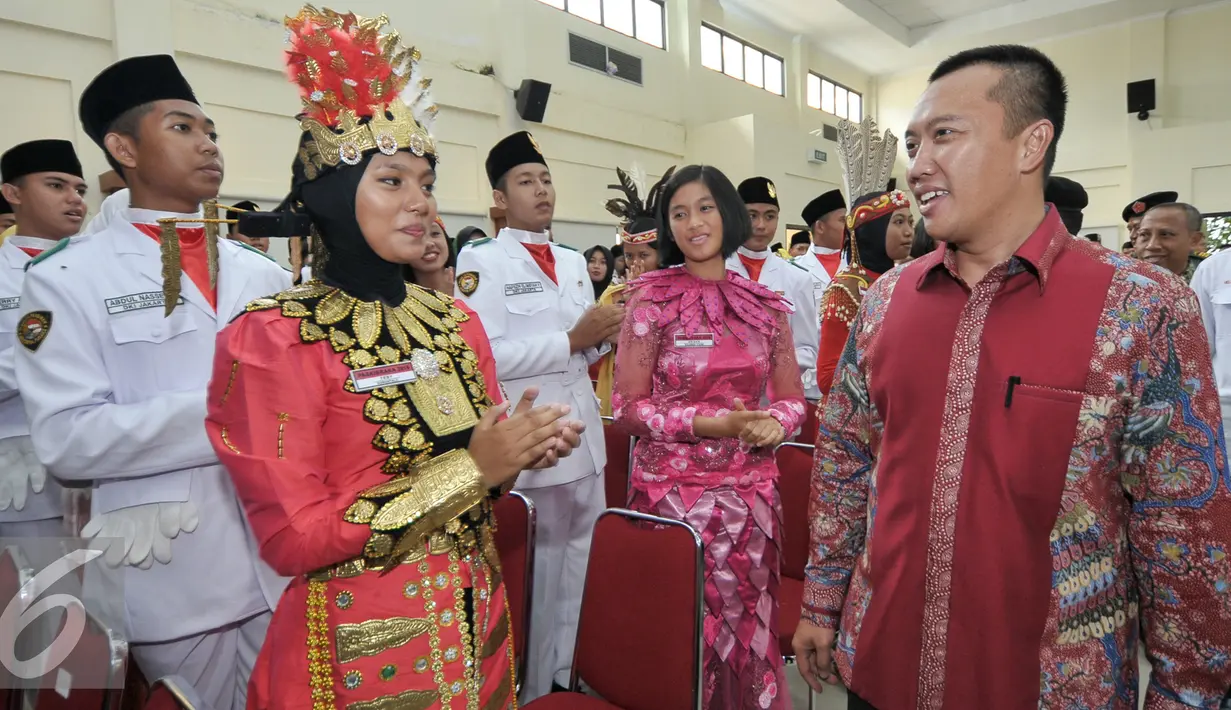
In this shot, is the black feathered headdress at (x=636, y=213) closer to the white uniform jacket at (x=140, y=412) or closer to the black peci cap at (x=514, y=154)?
the black peci cap at (x=514, y=154)

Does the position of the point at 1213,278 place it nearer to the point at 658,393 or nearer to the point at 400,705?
the point at 658,393

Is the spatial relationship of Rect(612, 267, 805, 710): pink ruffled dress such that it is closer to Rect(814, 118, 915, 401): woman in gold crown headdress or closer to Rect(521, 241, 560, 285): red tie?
Rect(814, 118, 915, 401): woman in gold crown headdress

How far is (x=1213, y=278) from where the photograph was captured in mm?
3639

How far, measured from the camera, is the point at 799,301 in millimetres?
4316

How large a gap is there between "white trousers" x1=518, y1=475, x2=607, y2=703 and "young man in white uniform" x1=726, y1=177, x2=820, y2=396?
5.41 feet

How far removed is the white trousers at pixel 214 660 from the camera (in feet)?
5.28

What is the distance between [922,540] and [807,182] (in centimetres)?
1221

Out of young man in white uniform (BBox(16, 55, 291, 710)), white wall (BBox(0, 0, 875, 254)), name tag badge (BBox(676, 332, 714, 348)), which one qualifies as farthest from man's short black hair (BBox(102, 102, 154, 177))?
white wall (BBox(0, 0, 875, 254))

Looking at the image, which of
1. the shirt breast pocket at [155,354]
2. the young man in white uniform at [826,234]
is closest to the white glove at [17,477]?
the shirt breast pocket at [155,354]

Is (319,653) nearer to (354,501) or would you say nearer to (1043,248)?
(354,501)

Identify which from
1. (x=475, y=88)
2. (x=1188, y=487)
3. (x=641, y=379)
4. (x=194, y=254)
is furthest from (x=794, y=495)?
(x=475, y=88)

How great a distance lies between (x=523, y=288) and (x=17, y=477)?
6.25 ft

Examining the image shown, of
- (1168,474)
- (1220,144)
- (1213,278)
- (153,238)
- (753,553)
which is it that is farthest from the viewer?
(1220,144)

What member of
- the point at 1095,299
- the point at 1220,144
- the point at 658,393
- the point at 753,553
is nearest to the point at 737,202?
the point at 658,393
